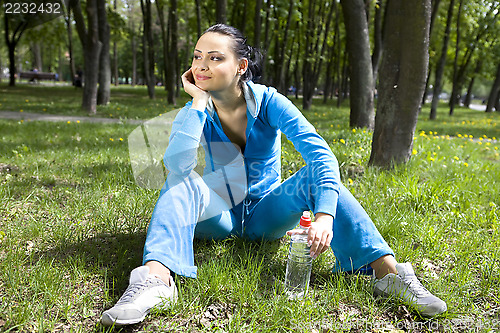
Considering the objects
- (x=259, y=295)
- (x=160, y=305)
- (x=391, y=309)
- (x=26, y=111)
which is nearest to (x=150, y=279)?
(x=160, y=305)

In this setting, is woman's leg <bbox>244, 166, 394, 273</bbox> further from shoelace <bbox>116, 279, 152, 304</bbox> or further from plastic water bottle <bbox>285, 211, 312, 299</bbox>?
shoelace <bbox>116, 279, 152, 304</bbox>

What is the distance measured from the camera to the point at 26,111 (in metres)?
10.6

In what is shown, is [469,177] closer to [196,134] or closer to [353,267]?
[353,267]

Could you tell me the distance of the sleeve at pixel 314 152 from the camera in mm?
2057

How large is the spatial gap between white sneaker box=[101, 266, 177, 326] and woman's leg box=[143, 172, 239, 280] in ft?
0.18

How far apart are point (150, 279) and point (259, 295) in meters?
0.61

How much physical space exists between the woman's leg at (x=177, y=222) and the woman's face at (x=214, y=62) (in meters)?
0.54

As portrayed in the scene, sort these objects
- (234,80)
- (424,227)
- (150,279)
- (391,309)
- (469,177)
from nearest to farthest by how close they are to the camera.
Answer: (150,279) < (391,309) < (234,80) < (424,227) < (469,177)

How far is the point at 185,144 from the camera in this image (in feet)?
7.25

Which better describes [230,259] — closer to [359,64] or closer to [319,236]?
[319,236]

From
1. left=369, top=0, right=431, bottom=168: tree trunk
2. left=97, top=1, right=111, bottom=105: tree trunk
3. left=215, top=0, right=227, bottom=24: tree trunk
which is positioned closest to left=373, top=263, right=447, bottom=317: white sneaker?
left=369, top=0, right=431, bottom=168: tree trunk

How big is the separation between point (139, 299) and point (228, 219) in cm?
84

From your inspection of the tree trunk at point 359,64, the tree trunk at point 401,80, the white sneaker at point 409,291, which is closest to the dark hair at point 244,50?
the white sneaker at point 409,291

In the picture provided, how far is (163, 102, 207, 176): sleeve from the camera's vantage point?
86.0 inches
